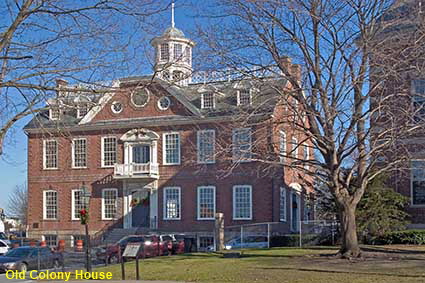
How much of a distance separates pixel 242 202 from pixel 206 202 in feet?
9.15

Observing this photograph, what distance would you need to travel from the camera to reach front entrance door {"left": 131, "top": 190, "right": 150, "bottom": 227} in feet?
162

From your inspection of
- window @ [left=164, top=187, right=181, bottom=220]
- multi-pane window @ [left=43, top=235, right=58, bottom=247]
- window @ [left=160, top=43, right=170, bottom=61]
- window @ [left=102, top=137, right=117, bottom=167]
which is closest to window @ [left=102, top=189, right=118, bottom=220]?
window @ [left=102, top=137, right=117, bottom=167]

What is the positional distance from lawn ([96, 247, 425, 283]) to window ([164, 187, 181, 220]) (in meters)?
20.6

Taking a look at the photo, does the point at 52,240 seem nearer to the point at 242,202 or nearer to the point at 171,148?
the point at 171,148

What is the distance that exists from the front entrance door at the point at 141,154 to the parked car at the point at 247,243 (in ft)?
35.6

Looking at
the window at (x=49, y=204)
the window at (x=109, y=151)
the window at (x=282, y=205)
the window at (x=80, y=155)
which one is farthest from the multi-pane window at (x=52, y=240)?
the window at (x=282, y=205)

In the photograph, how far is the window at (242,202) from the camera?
45.9 m

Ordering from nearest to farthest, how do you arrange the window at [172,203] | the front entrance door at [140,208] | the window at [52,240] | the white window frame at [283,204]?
1. the white window frame at [283,204]
2. the window at [172,203]
3. the front entrance door at [140,208]
4. the window at [52,240]

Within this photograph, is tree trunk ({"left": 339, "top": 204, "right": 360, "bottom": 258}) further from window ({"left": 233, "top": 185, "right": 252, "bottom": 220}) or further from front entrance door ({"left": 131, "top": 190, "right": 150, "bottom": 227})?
front entrance door ({"left": 131, "top": 190, "right": 150, "bottom": 227})

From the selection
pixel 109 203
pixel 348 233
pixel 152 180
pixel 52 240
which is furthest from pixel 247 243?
pixel 52 240

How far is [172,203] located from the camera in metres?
48.5

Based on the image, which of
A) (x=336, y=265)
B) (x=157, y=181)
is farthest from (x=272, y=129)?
(x=157, y=181)

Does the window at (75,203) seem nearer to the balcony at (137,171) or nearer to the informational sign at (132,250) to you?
the balcony at (137,171)

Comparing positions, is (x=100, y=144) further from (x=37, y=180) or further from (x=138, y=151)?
(x=37, y=180)
